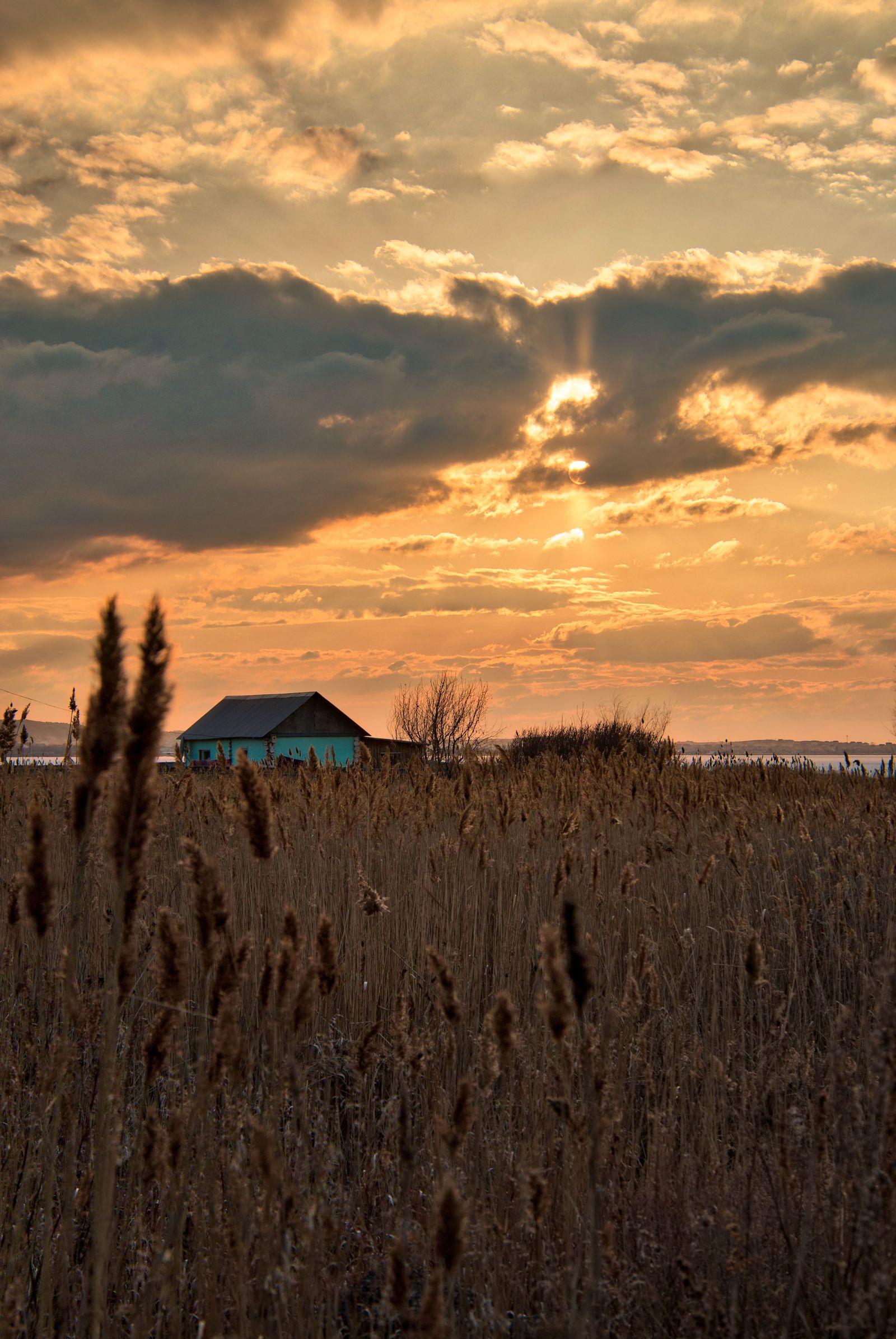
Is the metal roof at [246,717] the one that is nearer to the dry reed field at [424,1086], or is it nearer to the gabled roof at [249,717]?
the gabled roof at [249,717]

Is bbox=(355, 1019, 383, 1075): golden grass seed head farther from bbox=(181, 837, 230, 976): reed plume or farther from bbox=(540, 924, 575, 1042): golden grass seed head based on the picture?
bbox=(540, 924, 575, 1042): golden grass seed head

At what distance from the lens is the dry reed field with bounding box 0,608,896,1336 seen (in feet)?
4.25

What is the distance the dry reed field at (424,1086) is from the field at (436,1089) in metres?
0.01

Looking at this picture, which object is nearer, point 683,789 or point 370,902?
point 370,902

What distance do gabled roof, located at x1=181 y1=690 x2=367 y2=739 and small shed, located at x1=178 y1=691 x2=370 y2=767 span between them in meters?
0.03

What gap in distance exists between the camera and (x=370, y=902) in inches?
107

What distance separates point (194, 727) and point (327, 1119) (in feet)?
141

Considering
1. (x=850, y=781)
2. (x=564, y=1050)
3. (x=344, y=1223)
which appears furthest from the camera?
(x=850, y=781)

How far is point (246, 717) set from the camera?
4275 centimetres

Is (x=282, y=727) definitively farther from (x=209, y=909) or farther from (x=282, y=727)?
(x=209, y=909)

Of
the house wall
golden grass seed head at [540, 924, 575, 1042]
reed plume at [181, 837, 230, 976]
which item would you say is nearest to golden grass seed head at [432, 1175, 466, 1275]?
golden grass seed head at [540, 924, 575, 1042]

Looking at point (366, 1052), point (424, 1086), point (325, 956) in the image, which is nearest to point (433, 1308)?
point (325, 956)

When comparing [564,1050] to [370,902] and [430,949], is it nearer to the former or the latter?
[430,949]

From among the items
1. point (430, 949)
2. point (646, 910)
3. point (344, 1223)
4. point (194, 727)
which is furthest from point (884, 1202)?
point (194, 727)
